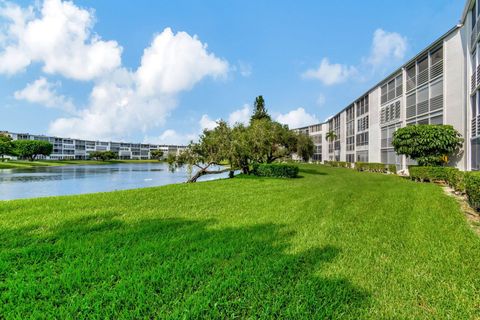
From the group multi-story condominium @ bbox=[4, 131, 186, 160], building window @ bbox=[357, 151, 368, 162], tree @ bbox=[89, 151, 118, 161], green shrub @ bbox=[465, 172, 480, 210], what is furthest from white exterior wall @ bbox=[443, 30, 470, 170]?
tree @ bbox=[89, 151, 118, 161]

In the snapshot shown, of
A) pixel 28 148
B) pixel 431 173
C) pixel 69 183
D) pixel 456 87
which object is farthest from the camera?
pixel 28 148

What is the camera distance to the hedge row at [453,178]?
7598mm

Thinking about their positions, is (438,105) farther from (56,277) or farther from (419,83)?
(56,277)

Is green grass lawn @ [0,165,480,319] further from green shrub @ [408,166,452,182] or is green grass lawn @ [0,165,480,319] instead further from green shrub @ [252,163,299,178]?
green shrub @ [252,163,299,178]

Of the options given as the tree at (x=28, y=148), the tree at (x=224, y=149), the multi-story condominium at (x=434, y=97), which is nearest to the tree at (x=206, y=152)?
the tree at (x=224, y=149)

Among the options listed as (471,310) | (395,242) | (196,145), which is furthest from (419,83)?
(471,310)

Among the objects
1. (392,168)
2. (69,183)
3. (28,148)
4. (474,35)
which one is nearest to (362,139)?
(392,168)

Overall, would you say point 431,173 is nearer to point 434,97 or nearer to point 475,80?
point 475,80

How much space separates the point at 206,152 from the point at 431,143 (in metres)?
16.6

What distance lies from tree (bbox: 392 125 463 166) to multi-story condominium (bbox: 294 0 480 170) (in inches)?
31.7

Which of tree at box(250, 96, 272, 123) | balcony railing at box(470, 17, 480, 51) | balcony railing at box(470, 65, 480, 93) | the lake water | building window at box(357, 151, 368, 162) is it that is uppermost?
tree at box(250, 96, 272, 123)

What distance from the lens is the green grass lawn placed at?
110 inches

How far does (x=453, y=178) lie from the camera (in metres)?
13.1

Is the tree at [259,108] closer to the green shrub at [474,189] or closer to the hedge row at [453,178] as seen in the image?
the hedge row at [453,178]
